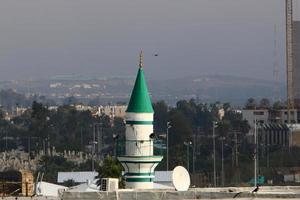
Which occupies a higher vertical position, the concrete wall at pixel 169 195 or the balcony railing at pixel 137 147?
the balcony railing at pixel 137 147

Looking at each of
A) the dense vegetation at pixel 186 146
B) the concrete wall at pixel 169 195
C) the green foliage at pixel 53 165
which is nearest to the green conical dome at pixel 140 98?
the concrete wall at pixel 169 195

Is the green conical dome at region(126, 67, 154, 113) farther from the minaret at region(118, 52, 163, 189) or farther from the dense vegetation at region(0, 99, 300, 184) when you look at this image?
the dense vegetation at region(0, 99, 300, 184)

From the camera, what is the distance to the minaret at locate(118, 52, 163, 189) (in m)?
48.1

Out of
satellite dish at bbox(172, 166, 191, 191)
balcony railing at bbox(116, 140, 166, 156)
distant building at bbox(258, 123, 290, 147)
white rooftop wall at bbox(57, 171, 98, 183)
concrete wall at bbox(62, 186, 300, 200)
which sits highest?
distant building at bbox(258, 123, 290, 147)

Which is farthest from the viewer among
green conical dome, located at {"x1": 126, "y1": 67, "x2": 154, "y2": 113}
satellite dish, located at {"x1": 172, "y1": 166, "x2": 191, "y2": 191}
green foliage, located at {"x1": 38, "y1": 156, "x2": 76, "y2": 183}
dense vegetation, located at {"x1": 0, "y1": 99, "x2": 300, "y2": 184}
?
dense vegetation, located at {"x1": 0, "y1": 99, "x2": 300, "y2": 184}

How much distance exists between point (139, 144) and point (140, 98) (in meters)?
2.08

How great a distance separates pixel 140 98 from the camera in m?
50.5

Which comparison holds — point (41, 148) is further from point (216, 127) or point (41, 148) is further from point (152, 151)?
point (152, 151)

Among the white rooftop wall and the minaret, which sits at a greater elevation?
the minaret

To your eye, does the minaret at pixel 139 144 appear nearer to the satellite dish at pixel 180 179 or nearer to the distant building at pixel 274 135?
the satellite dish at pixel 180 179

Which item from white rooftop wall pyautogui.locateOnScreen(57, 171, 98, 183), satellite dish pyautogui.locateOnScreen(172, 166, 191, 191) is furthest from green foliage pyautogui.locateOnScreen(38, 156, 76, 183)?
satellite dish pyautogui.locateOnScreen(172, 166, 191, 191)

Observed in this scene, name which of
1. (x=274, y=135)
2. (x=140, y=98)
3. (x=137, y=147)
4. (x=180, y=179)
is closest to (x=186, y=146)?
(x=274, y=135)

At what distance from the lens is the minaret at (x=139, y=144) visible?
48062 mm

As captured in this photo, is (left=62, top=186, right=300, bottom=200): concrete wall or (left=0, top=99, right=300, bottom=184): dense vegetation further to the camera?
(left=0, top=99, right=300, bottom=184): dense vegetation
